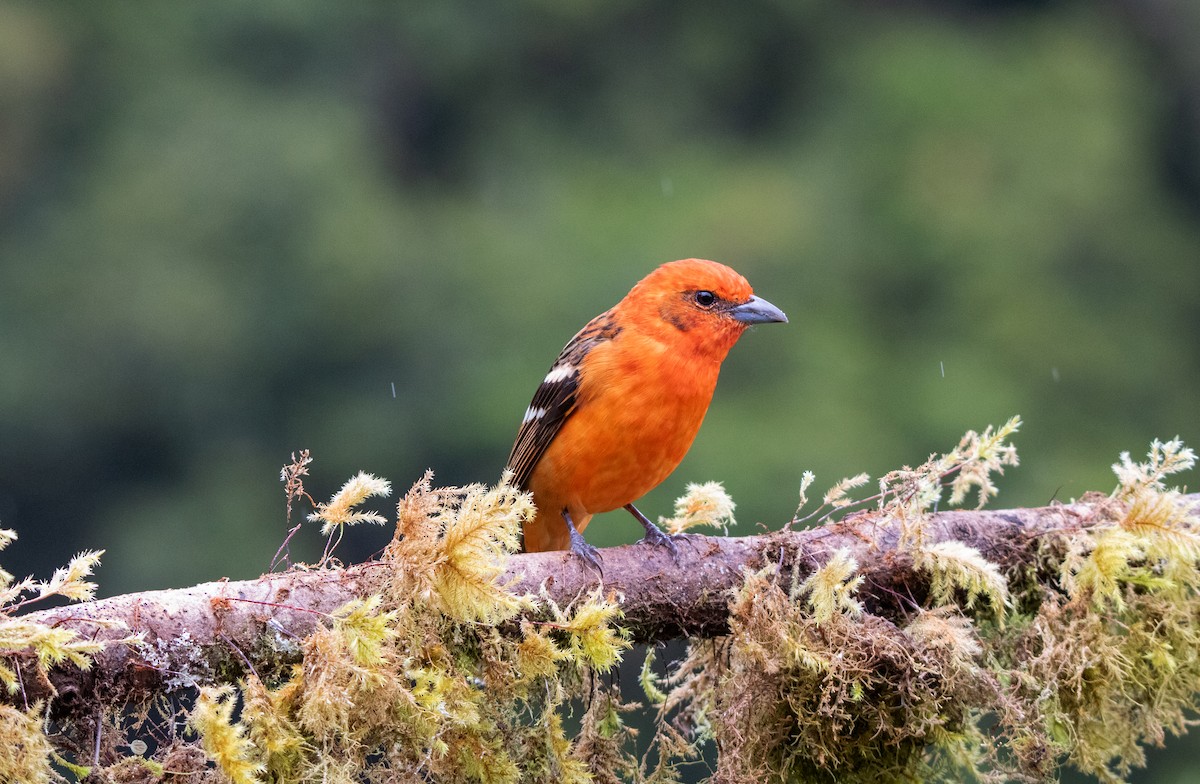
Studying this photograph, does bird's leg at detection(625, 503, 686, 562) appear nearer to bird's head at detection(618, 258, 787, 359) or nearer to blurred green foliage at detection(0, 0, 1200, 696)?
bird's head at detection(618, 258, 787, 359)

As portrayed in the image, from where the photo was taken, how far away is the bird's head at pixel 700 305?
191 inches

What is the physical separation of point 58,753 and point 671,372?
2.37 m

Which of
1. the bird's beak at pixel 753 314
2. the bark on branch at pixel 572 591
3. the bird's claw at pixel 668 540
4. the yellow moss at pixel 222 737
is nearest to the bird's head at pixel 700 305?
the bird's beak at pixel 753 314

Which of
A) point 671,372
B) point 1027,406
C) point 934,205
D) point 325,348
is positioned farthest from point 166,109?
point 671,372

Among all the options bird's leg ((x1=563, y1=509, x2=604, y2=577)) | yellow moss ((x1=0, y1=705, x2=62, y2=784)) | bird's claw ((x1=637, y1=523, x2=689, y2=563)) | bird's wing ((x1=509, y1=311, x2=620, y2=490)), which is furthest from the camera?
bird's wing ((x1=509, y1=311, x2=620, y2=490))

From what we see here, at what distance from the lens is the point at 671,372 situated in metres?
4.65

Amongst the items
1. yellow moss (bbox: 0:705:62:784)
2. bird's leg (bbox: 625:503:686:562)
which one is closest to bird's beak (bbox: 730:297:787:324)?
bird's leg (bbox: 625:503:686:562)

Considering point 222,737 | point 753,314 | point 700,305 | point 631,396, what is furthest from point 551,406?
point 222,737

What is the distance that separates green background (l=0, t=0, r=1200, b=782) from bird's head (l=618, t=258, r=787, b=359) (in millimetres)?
10562

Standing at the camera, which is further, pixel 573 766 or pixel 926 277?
pixel 926 277

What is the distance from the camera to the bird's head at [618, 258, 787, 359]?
4.86m

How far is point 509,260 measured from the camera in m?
20.7

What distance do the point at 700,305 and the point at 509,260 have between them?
15917mm

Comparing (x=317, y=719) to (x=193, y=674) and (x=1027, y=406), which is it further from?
(x=1027, y=406)
